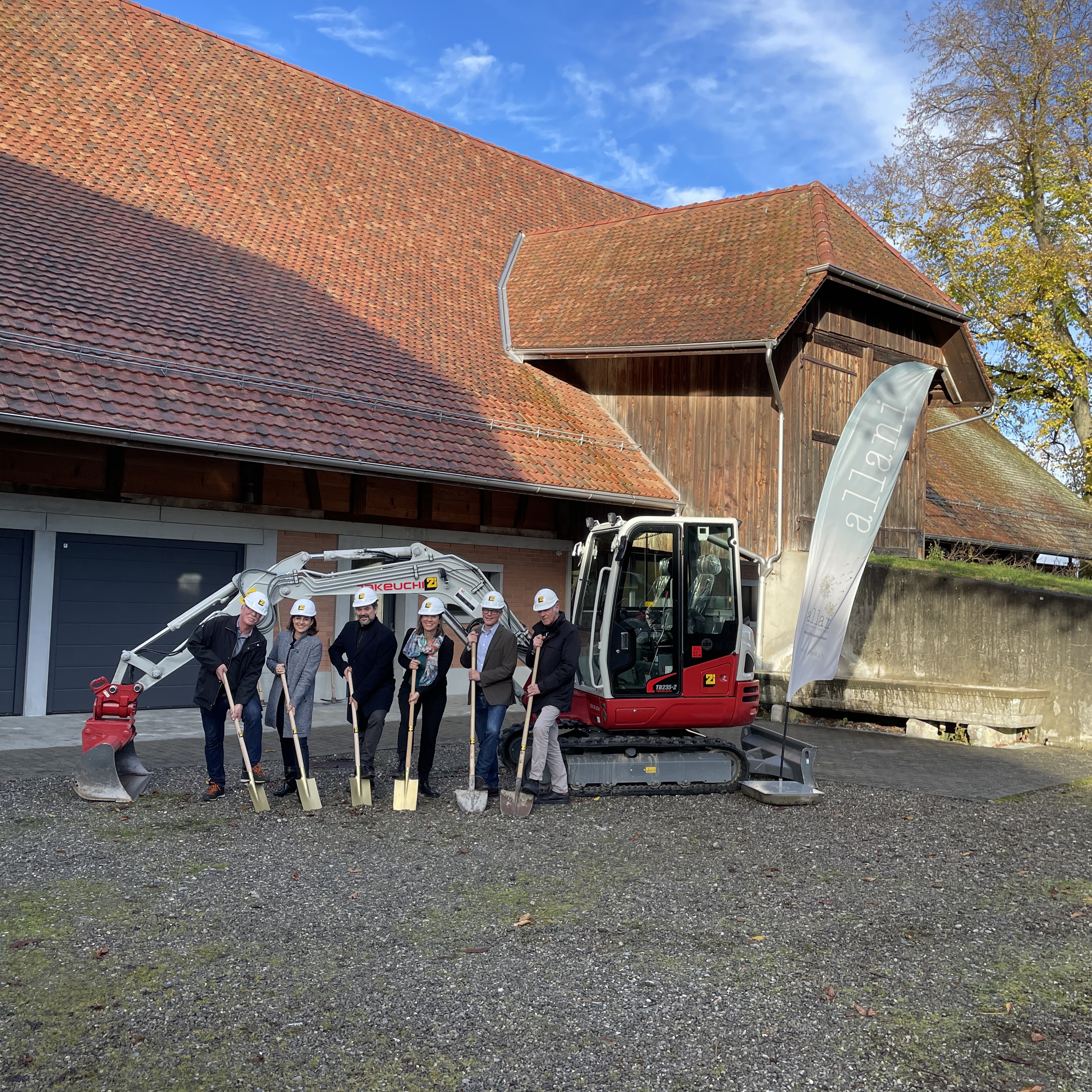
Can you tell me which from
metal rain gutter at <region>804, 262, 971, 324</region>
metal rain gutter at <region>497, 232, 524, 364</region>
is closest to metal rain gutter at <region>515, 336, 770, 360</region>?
metal rain gutter at <region>497, 232, 524, 364</region>

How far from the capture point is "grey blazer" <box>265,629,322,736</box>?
8.86 meters

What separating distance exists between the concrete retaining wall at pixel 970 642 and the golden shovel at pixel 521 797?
7.84m

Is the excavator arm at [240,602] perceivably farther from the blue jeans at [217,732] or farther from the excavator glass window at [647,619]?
the excavator glass window at [647,619]

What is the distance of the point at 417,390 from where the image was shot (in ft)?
50.1

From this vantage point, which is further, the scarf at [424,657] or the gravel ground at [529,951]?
the scarf at [424,657]

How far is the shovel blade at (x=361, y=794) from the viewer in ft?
28.7

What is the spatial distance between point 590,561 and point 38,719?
6.65 m

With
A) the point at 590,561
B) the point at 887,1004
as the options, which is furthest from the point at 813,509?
the point at 887,1004

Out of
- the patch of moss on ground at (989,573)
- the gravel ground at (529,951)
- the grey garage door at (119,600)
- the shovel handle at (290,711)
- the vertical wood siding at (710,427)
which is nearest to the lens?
the gravel ground at (529,951)

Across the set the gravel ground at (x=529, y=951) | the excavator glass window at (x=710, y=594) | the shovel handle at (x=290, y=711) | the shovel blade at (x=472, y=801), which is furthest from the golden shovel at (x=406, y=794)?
the excavator glass window at (x=710, y=594)

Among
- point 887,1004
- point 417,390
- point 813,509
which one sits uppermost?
point 417,390

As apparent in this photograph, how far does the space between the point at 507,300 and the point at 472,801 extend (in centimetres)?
1260

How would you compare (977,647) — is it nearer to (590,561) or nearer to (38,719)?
(590,561)

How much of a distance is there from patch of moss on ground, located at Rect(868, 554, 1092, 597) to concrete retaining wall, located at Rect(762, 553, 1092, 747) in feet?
0.63
